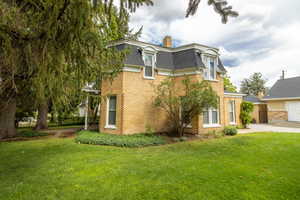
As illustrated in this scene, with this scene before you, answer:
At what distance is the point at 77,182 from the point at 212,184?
347cm

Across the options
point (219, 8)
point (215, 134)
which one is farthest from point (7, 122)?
point (215, 134)

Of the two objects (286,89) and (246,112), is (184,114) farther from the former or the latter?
(286,89)

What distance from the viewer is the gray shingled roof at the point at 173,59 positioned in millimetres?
11406

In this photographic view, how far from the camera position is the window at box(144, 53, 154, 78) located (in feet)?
38.9

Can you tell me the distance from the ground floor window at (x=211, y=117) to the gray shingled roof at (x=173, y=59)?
12.3ft

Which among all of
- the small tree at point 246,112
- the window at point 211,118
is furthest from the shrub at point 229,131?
the small tree at point 246,112

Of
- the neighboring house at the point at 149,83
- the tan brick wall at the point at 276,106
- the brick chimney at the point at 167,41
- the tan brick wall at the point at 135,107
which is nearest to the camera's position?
the tan brick wall at the point at 135,107

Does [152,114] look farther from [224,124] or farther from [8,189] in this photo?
[8,189]

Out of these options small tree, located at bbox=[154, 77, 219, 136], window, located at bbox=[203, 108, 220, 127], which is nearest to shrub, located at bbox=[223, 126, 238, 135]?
window, located at bbox=[203, 108, 220, 127]

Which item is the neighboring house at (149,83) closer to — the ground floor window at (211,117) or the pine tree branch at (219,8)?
the ground floor window at (211,117)

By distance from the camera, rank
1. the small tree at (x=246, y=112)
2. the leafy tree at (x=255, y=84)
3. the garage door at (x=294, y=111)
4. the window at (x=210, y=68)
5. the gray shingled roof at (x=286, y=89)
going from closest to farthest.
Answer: the window at (x=210, y=68) < the small tree at (x=246, y=112) < the garage door at (x=294, y=111) < the gray shingled roof at (x=286, y=89) < the leafy tree at (x=255, y=84)

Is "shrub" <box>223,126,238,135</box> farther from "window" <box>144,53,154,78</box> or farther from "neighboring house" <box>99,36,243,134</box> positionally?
"window" <box>144,53,154,78</box>

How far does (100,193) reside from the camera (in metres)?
3.51

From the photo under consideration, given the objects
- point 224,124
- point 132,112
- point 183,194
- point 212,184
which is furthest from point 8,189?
point 224,124
